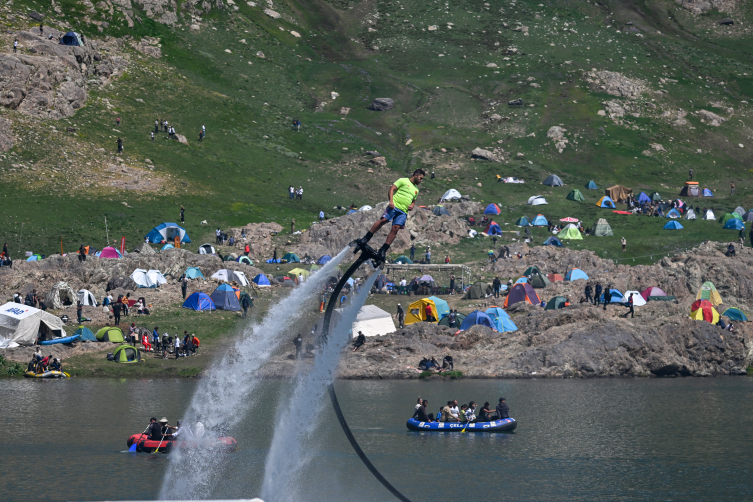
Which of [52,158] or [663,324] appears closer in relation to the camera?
[663,324]

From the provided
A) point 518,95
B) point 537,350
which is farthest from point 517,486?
point 518,95

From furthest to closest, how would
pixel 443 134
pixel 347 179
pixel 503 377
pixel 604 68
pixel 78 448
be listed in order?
pixel 604 68 < pixel 443 134 < pixel 347 179 < pixel 503 377 < pixel 78 448

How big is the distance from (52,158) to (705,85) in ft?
482

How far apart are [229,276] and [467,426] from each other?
41334 millimetres

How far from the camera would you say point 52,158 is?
121 metres

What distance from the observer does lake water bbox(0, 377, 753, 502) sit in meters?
44.4

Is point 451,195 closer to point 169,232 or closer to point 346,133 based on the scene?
point 346,133

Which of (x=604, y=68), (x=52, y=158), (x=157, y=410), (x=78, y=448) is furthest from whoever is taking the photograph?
(x=604, y=68)

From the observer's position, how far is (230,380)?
38.9 meters

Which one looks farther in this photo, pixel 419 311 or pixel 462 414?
pixel 419 311

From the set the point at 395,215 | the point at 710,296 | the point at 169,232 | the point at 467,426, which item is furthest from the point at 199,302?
the point at 395,215

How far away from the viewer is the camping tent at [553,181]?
478 feet

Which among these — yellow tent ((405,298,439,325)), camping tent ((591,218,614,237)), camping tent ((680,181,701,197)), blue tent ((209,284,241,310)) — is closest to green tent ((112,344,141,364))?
blue tent ((209,284,241,310))

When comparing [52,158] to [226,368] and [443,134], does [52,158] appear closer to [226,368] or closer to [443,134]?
[443,134]
